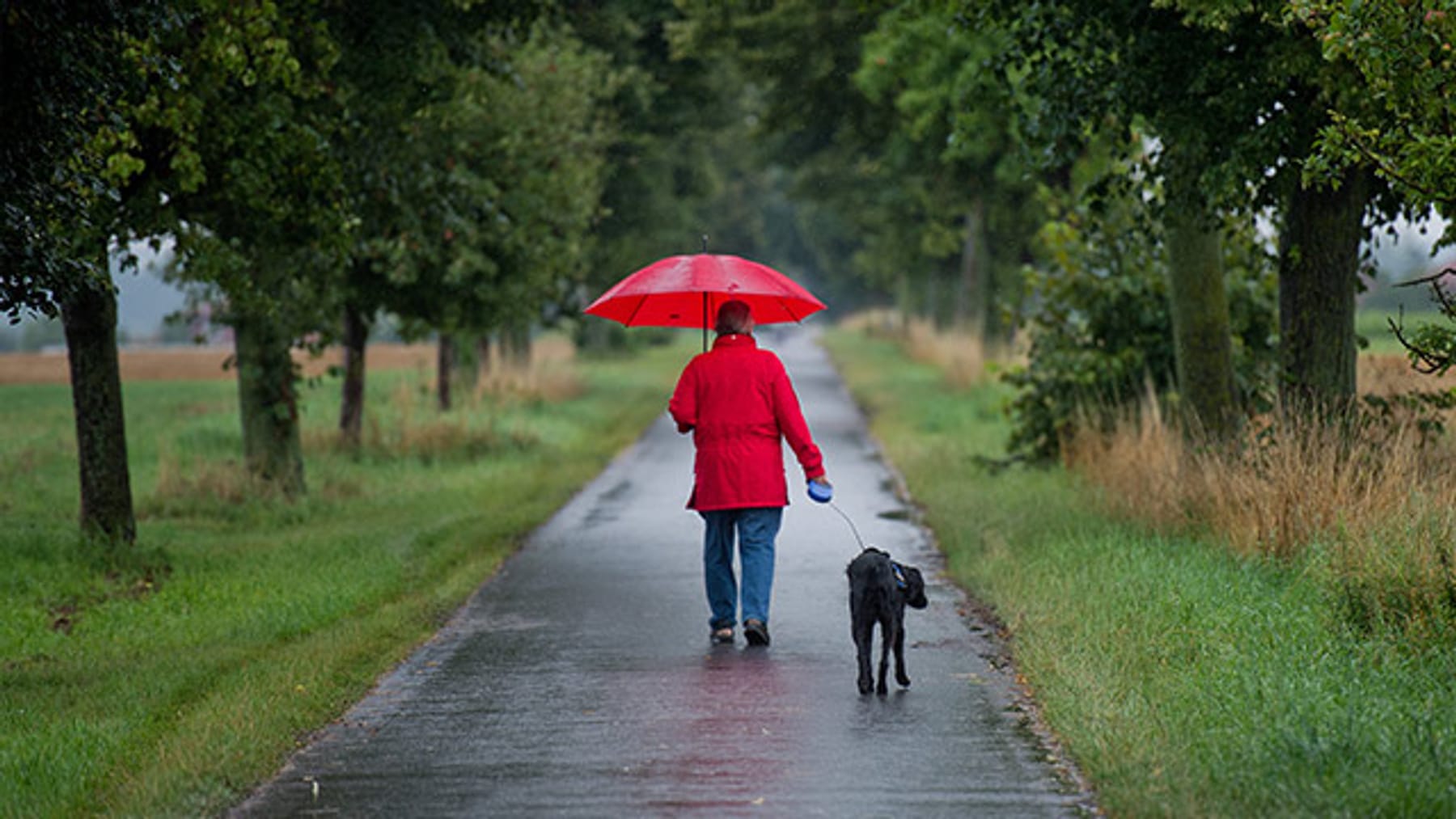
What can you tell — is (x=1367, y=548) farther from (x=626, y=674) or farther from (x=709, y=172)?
(x=709, y=172)

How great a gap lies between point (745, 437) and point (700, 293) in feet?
4.88

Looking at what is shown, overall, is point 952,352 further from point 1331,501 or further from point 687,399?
point 687,399

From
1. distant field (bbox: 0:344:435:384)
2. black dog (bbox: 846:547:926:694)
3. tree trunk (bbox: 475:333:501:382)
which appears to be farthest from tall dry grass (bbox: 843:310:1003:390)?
distant field (bbox: 0:344:435:384)

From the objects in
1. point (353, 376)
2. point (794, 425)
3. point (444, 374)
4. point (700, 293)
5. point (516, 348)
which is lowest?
point (444, 374)

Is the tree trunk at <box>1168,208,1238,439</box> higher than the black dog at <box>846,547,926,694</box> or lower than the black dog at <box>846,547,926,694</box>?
higher

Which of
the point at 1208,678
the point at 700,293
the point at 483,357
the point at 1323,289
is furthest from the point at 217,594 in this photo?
the point at 483,357

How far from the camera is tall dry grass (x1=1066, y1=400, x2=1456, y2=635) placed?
8945 mm

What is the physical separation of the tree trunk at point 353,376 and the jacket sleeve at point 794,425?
1480cm

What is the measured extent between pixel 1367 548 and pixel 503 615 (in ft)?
17.2

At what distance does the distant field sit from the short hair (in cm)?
2539

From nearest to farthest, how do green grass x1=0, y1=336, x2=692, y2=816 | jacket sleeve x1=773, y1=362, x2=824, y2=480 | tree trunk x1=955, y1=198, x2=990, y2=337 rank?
green grass x1=0, y1=336, x2=692, y2=816, jacket sleeve x1=773, y1=362, x2=824, y2=480, tree trunk x1=955, y1=198, x2=990, y2=337

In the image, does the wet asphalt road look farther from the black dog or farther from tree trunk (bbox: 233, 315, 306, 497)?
tree trunk (bbox: 233, 315, 306, 497)

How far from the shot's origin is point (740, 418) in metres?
9.98

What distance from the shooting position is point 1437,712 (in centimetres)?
712
